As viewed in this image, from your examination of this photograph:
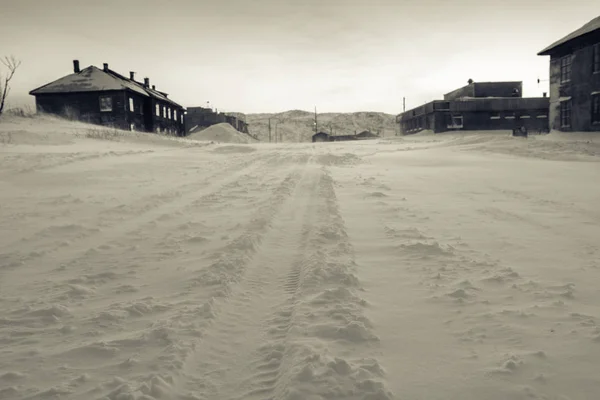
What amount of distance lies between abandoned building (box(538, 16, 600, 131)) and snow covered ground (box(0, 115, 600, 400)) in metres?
19.7

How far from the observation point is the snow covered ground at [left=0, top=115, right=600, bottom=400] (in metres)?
2.33

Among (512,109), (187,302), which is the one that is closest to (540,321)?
(187,302)

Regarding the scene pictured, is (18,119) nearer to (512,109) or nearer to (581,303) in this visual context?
(581,303)

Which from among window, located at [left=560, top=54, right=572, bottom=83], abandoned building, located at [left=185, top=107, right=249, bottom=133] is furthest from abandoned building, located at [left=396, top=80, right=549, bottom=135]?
abandoned building, located at [left=185, top=107, right=249, bottom=133]

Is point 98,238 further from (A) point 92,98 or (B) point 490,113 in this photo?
(B) point 490,113

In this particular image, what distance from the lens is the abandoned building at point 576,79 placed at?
904 inches

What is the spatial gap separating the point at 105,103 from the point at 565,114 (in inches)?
1506

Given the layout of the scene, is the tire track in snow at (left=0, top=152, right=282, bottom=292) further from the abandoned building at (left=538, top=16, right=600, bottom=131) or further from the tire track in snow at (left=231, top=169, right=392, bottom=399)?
the abandoned building at (left=538, top=16, right=600, bottom=131)

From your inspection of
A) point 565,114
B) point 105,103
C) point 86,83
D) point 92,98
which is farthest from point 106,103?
point 565,114

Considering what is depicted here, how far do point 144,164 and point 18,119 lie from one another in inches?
668

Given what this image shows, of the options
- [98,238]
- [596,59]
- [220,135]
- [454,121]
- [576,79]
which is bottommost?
[98,238]

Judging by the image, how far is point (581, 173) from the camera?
1096 cm

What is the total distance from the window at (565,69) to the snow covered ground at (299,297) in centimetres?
2218

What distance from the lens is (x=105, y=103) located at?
39469 mm
